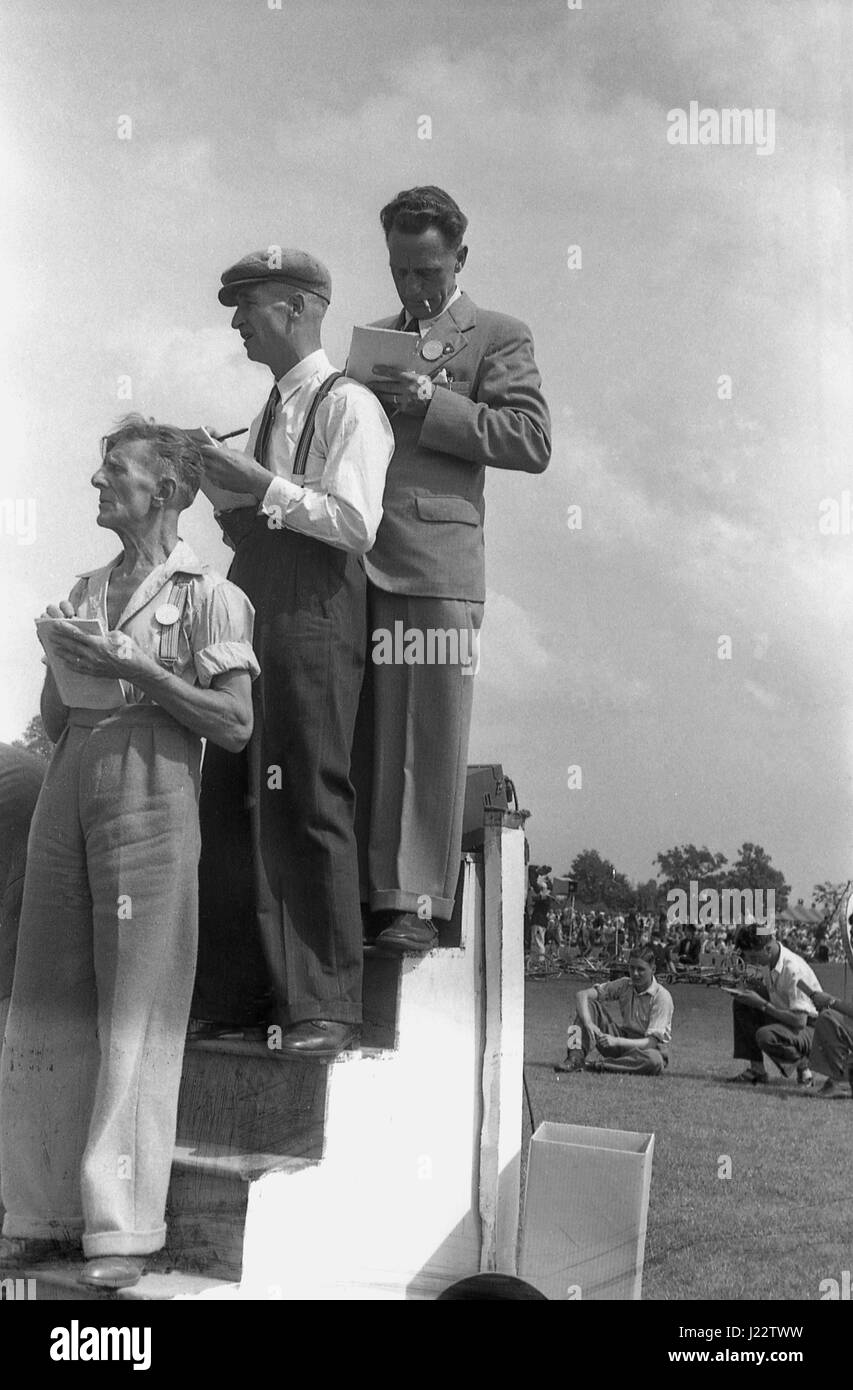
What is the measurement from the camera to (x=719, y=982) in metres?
5.79

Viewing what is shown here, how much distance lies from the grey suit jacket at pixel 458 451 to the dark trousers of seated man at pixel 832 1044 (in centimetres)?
413

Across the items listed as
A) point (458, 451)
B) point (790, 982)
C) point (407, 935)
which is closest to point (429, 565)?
point (458, 451)

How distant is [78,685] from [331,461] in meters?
0.77

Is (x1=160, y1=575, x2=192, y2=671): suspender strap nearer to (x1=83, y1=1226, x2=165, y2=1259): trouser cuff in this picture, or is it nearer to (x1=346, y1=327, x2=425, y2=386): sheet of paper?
(x1=346, y1=327, x2=425, y2=386): sheet of paper

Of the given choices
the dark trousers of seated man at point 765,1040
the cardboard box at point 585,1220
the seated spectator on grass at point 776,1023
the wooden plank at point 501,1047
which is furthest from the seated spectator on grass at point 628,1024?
the cardboard box at point 585,1220

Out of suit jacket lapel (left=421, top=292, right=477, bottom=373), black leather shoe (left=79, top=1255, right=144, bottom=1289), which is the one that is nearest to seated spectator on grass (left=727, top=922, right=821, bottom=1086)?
suit jacket lapel (left=421, top=292, right=477, bottom=373)

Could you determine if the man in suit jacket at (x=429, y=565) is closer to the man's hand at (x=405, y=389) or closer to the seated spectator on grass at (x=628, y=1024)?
the man's hand at (x=405, y=389)

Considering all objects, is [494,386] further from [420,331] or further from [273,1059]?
[273,1059]

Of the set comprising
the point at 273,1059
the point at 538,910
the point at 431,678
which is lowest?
the point at 273,1059

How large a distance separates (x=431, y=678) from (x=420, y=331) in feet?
2.88

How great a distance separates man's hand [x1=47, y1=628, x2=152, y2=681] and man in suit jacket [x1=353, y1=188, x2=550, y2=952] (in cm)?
73

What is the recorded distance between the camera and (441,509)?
131 inches

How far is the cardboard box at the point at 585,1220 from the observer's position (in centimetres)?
317
